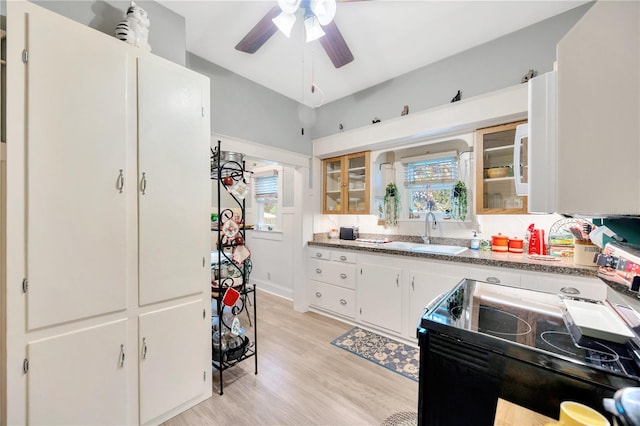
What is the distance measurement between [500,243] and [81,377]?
3360 mm

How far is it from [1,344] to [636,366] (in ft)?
7.84

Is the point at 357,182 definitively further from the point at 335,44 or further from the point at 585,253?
the point at 585,253

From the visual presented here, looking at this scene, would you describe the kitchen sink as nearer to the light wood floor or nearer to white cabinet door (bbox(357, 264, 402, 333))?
white cabinet door (bbox(357, 264, 402, 333))

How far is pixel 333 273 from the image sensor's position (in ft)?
10.8

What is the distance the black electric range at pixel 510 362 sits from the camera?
26.5 inches

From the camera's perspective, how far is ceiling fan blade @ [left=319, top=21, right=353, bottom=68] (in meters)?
1.79

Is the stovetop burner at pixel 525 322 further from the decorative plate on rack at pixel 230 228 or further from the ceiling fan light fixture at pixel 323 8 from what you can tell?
the ceiling fan light fixture at pixel 323 8

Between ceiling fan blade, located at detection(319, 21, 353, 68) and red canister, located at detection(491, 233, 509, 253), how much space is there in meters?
2.23

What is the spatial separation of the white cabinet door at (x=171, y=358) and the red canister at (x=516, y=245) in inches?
111

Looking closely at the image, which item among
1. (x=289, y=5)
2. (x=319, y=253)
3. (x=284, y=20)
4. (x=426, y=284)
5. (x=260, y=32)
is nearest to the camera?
(x=289, y=5)

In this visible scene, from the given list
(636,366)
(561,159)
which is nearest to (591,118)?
(561,159)

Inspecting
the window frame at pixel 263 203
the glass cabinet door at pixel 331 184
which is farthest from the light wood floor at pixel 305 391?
the window frame at pixel 263 203

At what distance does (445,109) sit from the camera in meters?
2.63

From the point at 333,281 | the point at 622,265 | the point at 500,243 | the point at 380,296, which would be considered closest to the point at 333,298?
the point at 333,281
